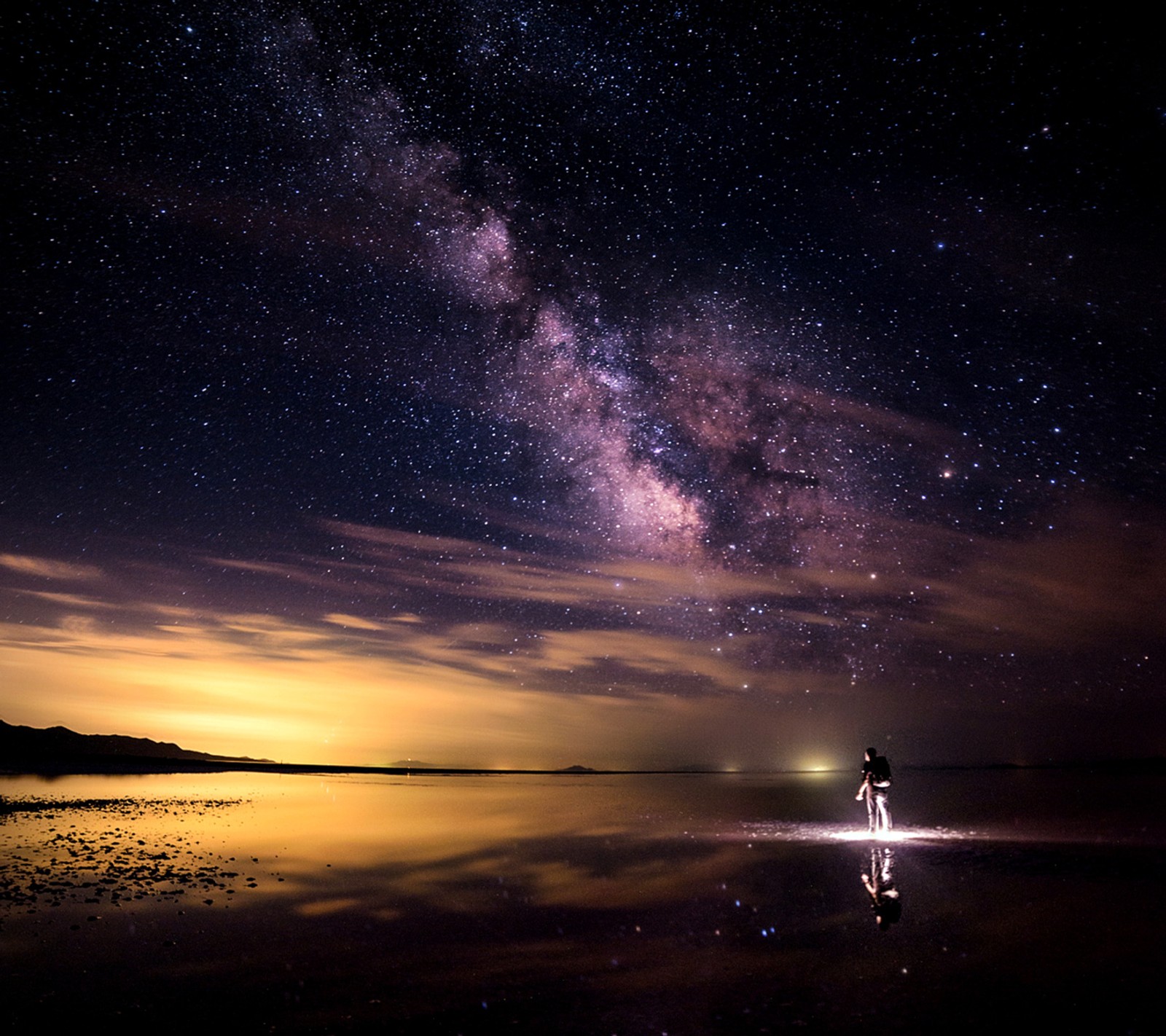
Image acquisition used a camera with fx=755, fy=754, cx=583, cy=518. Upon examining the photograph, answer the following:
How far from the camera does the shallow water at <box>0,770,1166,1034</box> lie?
20.2 feet

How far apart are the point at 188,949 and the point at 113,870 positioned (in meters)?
6.14

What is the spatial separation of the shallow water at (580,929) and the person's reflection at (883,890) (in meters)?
0.07

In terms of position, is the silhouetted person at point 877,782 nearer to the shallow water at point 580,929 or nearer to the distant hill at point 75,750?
the shallow water at point 580,929

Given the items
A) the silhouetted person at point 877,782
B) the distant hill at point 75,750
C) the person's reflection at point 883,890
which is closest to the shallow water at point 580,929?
the person's reflection at point 883,890

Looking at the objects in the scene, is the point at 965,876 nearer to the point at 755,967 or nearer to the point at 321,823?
the point at 755,967

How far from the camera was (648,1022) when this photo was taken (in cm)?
587

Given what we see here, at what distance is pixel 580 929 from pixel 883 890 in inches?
190

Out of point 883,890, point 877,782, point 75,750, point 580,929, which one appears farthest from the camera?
point 75,750

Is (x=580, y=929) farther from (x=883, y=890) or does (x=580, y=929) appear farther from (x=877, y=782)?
(x=877, y=782)

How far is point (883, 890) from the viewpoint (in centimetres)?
1097

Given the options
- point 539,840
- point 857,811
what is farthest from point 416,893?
point 857,811

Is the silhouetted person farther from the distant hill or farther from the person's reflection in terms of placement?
the distant hill

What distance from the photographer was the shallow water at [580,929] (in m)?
6.15

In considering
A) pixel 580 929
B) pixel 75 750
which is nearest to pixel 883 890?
pixel 580 929
